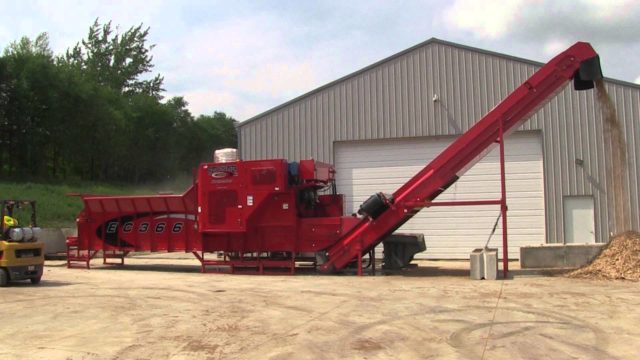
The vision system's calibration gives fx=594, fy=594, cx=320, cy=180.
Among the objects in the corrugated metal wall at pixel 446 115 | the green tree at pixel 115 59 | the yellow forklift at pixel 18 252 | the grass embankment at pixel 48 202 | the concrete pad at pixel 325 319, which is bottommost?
the concrete pad at pixel 325 319

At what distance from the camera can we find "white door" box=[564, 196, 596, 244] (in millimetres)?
19656

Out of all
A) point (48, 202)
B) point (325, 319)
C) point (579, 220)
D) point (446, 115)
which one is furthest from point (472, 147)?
point (48, 202)

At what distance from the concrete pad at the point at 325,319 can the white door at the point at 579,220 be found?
19.8ft

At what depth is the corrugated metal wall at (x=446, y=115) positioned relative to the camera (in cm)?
1970

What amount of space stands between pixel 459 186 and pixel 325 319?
12.8 meters

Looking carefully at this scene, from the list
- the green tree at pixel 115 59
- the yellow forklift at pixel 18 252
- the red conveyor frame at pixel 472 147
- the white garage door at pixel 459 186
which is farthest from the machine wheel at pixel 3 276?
the green tree at pixel 115 59

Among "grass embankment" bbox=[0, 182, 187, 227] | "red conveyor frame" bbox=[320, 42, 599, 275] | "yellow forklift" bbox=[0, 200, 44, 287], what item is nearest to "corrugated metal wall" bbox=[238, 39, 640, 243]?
"red conveyor frame" bbox=[320, 42, 599, 275]

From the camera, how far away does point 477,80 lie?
2081 centimetres

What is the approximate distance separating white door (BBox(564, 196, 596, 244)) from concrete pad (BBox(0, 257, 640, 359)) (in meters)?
6.05

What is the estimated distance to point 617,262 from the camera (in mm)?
14547

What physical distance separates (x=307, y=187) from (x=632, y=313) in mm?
9100

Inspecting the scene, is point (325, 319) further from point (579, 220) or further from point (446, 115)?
point (579, 220)

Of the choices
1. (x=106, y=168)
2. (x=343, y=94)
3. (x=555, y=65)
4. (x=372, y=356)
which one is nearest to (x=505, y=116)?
(x=555, y=65)

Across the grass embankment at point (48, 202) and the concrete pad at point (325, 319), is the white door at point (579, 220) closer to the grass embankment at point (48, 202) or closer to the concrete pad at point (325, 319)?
the concrete pad at point (325, 319)
